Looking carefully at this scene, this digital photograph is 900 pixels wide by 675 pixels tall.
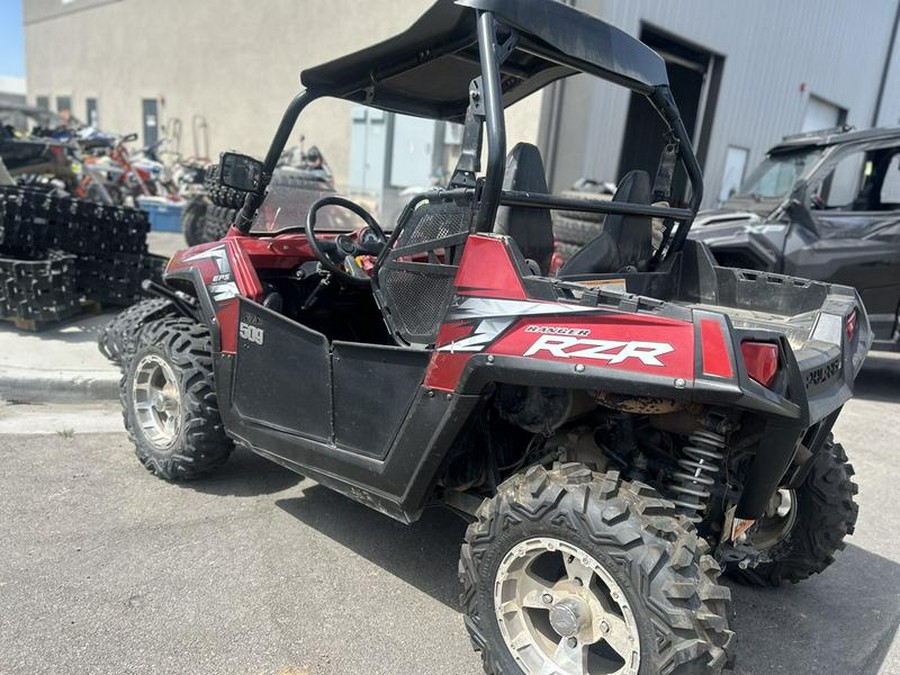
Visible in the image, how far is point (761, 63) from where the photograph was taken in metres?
13.3

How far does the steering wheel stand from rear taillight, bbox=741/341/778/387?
1.62 meters

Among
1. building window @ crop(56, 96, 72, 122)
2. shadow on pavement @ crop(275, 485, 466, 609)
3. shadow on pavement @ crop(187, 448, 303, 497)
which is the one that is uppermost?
building window @ crop(56, 96, 72, 122)

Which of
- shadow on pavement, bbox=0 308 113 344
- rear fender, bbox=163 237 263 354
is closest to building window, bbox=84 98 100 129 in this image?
shadow on pavement, bbox=0 308 113 344

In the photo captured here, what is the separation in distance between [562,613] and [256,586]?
135cm

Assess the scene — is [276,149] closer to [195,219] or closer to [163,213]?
[195,219]

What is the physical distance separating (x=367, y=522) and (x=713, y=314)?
2156 mm

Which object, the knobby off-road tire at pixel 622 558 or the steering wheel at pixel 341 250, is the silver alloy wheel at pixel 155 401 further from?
the knobby off-road tire at pixel 622 558

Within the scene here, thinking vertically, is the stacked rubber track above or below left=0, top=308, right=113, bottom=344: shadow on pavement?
above

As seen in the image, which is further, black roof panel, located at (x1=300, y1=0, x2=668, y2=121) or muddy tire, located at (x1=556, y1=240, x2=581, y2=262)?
muddy tire, located at (x1=556, y1=240, x2=581, y2=262)

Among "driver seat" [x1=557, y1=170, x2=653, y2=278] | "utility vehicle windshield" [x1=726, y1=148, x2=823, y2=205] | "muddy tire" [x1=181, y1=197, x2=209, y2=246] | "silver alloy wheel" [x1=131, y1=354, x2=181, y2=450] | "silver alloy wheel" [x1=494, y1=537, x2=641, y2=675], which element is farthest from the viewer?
"muddy tire" [x1=181, y1=197, x2=209, y2=246]

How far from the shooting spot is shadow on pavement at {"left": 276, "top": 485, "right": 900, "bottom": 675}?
8.73ft

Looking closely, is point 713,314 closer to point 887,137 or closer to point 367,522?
point 367,522

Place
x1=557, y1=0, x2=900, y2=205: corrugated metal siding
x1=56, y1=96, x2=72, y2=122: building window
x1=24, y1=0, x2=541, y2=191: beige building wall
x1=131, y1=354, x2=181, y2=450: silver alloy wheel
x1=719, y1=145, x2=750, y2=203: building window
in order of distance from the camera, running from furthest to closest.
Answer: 1. x1=56, y1=96, x2=72, y2=122: building window
2. x1=719, y1=145, x2=750, y2=203: building window
3. x1=24, y1=0, x2=541, y2=191: beige building wall
4. x1=557, y1=0, x2=900, y2=205: corrugated metal siding
5. x1=131, y1=354, x2=181, y2=450: silver alloy wheel

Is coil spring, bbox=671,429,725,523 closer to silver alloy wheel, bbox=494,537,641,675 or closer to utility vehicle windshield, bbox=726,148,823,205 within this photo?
silver alloy wheel, bbox=494,537,641,675
